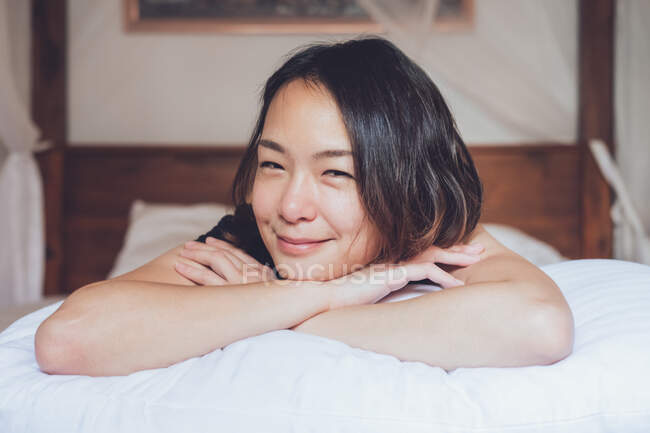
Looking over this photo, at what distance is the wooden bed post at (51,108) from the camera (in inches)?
105

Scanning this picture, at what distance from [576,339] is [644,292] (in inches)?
7.6

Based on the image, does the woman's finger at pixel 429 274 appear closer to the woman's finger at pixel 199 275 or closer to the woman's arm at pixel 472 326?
the woman's arm at pixel 472 326

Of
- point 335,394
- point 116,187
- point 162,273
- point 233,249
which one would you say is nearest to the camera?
point 335,394

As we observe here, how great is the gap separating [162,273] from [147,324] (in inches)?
9.4

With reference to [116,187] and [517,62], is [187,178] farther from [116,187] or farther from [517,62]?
[517,62]

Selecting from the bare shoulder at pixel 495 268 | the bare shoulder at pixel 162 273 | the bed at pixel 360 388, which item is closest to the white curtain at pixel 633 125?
the bed at pixel 360 388

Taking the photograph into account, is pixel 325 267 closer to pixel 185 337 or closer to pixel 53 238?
pixel 185 337

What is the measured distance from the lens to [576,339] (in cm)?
88

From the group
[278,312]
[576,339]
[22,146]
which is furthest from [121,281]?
[22,146]

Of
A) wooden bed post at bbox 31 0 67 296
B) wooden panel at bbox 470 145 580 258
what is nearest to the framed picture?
wooden bed post at bbox 31 0 67 296

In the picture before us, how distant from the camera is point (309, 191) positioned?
0.99 meters

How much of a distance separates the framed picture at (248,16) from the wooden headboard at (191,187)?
24.0 inches

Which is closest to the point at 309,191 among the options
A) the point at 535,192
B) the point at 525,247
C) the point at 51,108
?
the point at 525,247

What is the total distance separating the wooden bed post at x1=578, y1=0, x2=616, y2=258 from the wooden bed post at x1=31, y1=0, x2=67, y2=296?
253 cm
